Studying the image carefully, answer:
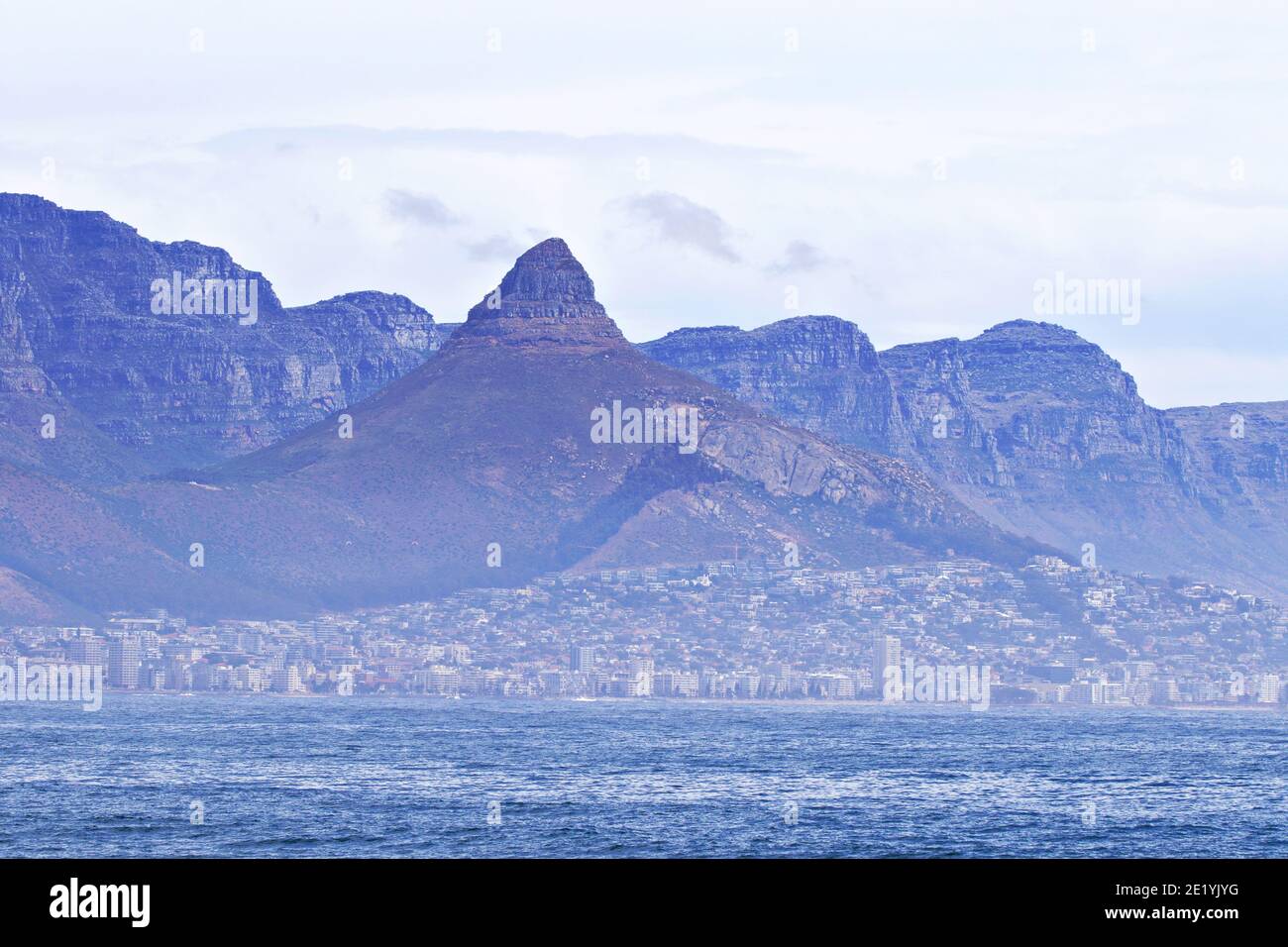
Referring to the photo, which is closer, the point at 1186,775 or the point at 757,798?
the point at 757,798

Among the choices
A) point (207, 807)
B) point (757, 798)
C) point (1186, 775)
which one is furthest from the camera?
point (1186, 775)
